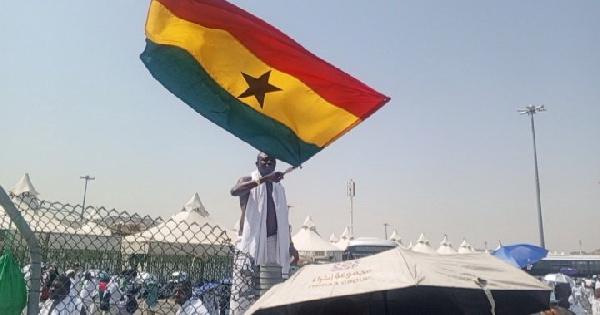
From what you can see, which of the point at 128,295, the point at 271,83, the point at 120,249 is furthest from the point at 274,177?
the point at 128,295

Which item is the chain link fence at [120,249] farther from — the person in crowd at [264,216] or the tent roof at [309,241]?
the tent roof at [309,241]

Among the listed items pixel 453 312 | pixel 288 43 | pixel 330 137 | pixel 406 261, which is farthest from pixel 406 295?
pixel 288 43

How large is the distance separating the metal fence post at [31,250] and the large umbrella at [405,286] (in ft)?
4.63

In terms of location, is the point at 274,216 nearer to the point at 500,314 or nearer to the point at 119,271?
the point at 119,271

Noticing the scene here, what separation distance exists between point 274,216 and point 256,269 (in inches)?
32.0

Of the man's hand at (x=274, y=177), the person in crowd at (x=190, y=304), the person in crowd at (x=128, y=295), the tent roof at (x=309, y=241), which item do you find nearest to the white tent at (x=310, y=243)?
the tent roof at (x=309, y=241)

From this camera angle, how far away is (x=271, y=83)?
4.70 m

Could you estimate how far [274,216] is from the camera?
470 cm

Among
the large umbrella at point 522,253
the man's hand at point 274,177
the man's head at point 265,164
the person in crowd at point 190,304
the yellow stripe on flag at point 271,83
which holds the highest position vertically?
the yellow stripe on flag at point 271,83

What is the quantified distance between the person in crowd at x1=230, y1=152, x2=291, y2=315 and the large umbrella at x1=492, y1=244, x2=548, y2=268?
21.1 feet

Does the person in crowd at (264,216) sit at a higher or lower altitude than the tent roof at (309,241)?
higher

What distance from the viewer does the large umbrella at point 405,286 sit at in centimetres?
292

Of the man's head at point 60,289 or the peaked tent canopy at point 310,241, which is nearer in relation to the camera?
the man's head at point 60,289

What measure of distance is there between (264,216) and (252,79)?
1.18 meters
